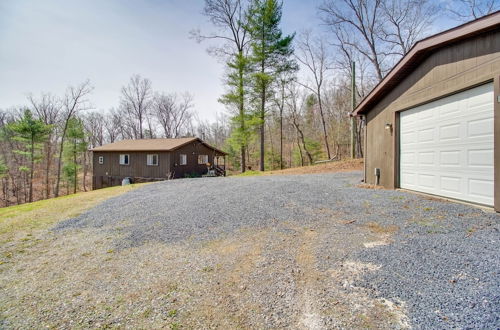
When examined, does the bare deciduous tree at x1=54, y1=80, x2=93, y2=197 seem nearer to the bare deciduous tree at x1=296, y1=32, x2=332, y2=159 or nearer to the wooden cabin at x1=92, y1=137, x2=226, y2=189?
the wooden cabin at x1=92, y1=137, x2=226, y2=189

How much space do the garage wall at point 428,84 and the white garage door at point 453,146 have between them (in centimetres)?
22

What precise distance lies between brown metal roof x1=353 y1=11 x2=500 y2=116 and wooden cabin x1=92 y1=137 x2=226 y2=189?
13986 millimetres

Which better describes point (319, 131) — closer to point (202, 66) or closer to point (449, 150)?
point (202, 66)

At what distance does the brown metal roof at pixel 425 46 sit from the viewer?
3854 millimetres

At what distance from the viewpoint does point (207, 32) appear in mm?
18594

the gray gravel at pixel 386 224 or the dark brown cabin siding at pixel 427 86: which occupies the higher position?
the dark brown cabin siding at pixel 427 86

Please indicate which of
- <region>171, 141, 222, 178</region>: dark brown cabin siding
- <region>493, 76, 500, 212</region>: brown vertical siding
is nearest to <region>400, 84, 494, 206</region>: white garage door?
<region>493, 76, 500, 212</region>: brown vertical siding

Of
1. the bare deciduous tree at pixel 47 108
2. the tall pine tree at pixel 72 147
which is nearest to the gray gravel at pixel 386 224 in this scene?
the tall pine tree at pixel 72 147

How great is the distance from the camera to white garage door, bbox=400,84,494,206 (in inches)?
156

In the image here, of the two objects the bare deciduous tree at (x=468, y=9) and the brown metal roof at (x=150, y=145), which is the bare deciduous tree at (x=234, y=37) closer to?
the brown metal roof at (x=150, y=145)

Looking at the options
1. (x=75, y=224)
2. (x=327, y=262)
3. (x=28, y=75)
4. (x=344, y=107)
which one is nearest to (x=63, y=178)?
(x=28, y=75)

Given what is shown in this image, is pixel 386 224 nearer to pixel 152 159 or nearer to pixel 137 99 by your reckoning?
pixel 152 159

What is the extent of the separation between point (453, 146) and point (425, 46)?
228cm

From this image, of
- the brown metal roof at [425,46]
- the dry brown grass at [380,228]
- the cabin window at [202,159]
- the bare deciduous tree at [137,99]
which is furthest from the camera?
the bare deciduous tree at [137,99]
